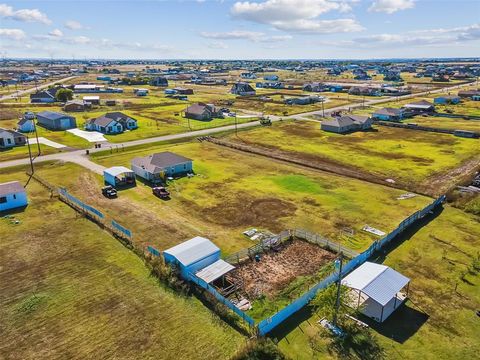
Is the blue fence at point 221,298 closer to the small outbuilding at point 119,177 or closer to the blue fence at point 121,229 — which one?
the blue fence at point 121,229

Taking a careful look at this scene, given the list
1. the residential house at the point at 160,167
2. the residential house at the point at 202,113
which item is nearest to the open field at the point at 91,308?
the residential house at the point at 160,167

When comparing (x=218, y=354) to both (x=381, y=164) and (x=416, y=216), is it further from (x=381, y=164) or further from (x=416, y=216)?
(x=381, y=164)

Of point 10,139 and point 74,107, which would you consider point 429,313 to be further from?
point 74,107

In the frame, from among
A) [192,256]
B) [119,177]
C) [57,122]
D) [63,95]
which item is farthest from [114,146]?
[63,95]

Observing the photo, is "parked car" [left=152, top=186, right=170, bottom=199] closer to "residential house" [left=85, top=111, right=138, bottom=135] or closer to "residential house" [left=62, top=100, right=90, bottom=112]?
"residential house" [left=85, top=111, right=138, bottom=135]

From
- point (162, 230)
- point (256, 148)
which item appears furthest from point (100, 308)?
point (256, 148)

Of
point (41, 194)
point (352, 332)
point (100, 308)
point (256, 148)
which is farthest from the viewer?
point (256, 148)
